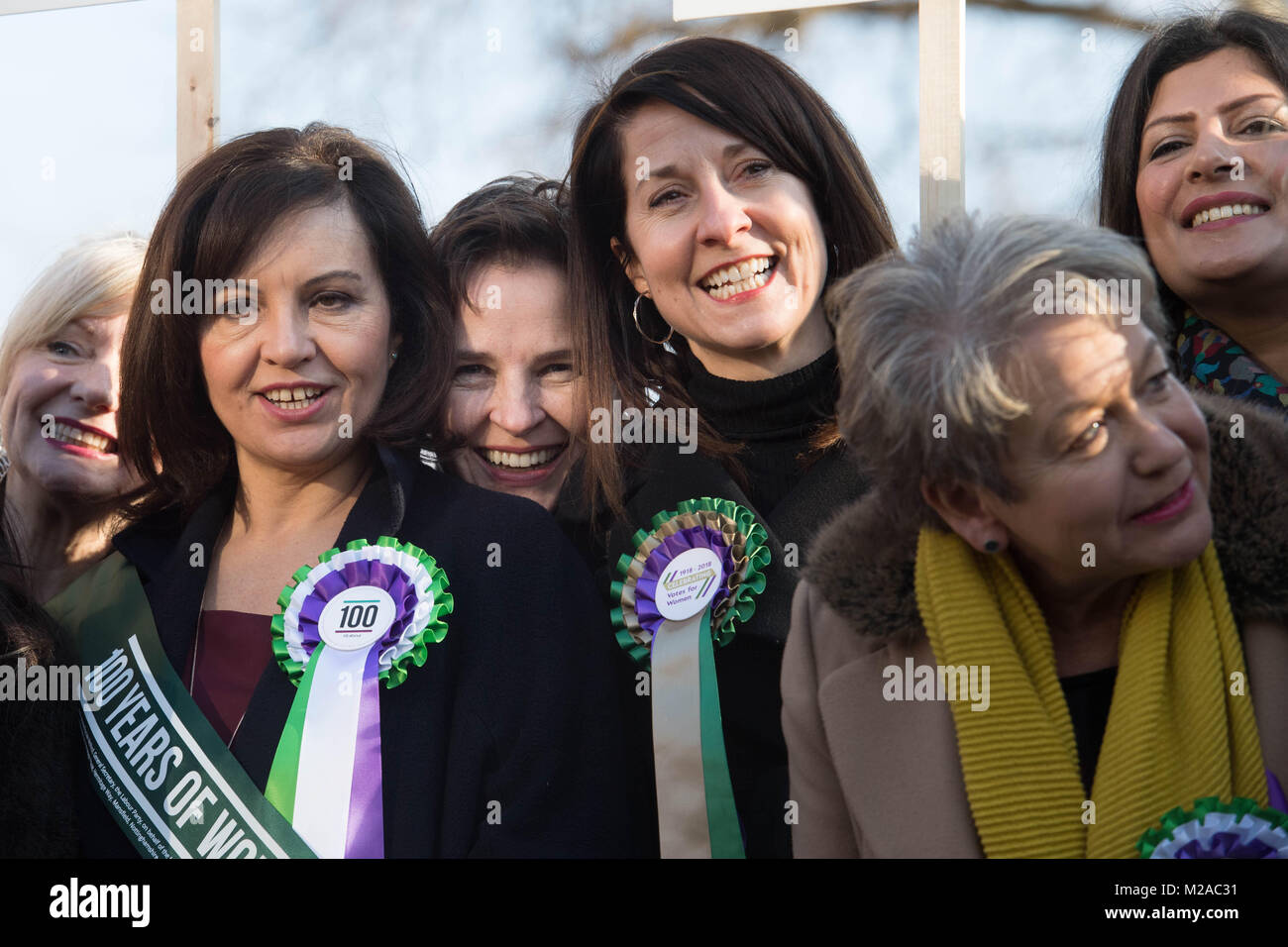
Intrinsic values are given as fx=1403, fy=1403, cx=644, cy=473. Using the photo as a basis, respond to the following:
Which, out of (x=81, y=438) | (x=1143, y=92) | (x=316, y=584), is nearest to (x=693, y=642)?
(x=316, y=584)

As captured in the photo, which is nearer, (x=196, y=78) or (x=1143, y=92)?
(x=1143, y=92)

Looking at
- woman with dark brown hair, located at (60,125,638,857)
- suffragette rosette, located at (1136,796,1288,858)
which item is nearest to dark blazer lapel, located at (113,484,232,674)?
woman with dark brown hair, located at (60,125,638,857)

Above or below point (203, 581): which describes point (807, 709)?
below

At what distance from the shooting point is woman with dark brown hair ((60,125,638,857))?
2.57 meters

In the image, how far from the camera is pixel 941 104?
103 inches

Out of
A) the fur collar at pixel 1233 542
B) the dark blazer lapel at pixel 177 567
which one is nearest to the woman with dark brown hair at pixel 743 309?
the fur collar at pixel 1233 542

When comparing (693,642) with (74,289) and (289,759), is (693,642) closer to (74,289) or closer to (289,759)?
(289,759)

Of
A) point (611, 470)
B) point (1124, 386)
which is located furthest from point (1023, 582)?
point (611, 470)

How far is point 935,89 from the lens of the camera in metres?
2.63

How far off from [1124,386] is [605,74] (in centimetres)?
129

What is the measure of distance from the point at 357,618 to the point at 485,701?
322 mm
